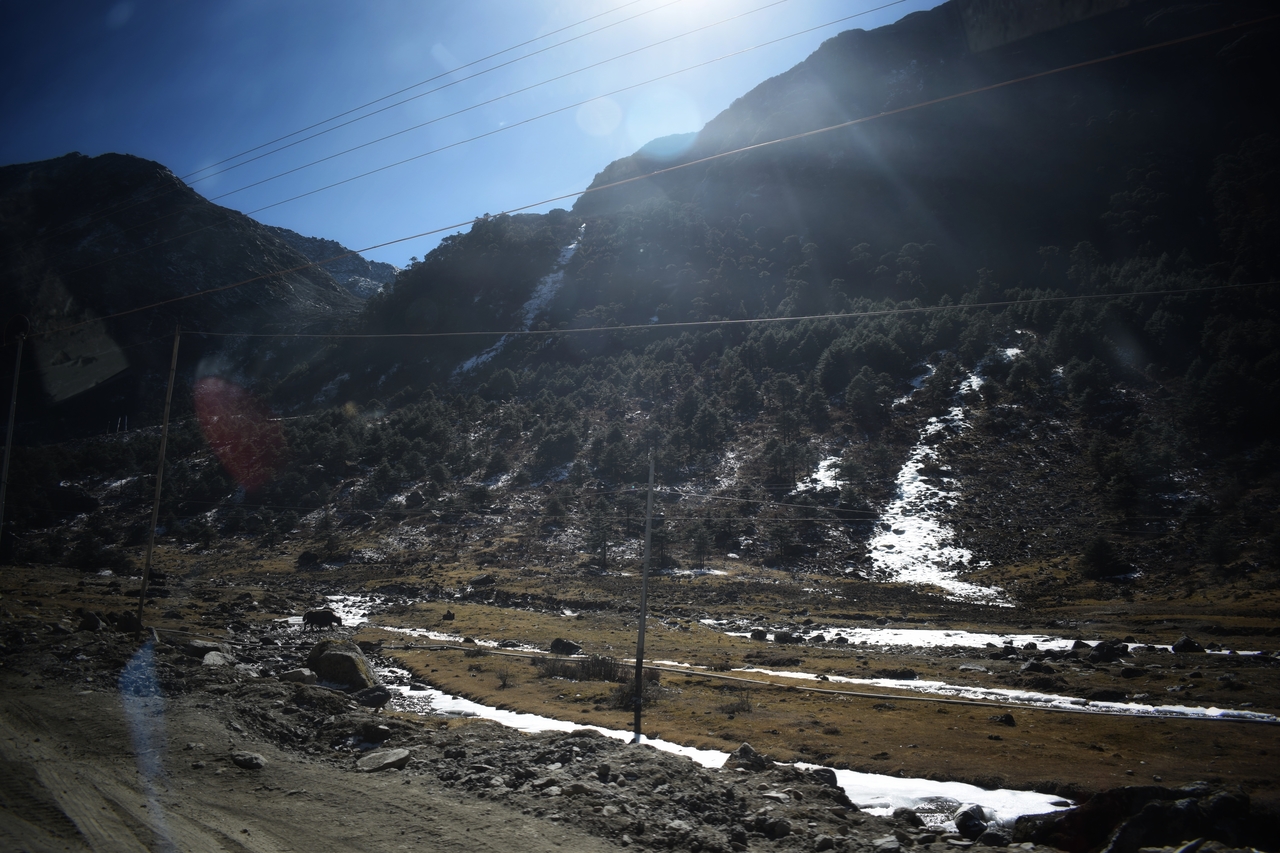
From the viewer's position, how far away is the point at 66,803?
8.84 meters

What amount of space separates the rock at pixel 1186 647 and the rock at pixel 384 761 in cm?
4057

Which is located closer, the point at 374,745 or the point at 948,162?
the point at 374,745

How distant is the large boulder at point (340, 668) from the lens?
881 inches

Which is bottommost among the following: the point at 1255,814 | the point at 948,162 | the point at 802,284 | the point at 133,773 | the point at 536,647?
the point at 536,647

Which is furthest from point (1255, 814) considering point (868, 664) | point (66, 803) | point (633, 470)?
point (633, 470)

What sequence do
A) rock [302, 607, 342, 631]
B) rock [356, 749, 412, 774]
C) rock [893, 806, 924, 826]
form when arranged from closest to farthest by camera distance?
rock [893, 806, 924, 826], rock [356, 749, 412, 774], rock [302, 607, 342, 631]

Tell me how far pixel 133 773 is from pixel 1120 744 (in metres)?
25.9

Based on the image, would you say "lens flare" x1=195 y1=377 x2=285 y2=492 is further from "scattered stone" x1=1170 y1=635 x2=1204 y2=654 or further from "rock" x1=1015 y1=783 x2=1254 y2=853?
"rock" x1=1015 y1=783 x2=1254 y2=853

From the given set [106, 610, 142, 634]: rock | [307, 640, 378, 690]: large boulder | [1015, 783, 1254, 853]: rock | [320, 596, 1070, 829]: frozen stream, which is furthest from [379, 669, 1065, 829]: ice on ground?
[106, 610, 142, 634]: rock

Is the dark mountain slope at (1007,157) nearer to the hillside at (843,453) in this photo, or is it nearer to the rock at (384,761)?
the hillside at (843,453)

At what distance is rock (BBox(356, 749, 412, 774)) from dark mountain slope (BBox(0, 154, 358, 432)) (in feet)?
484

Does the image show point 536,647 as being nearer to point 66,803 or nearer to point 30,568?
point 66,803

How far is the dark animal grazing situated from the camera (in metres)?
39.9

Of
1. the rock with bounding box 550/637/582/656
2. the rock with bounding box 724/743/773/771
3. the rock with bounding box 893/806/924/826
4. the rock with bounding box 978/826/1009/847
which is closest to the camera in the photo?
the rock with bounding box 978/826/1009/847
